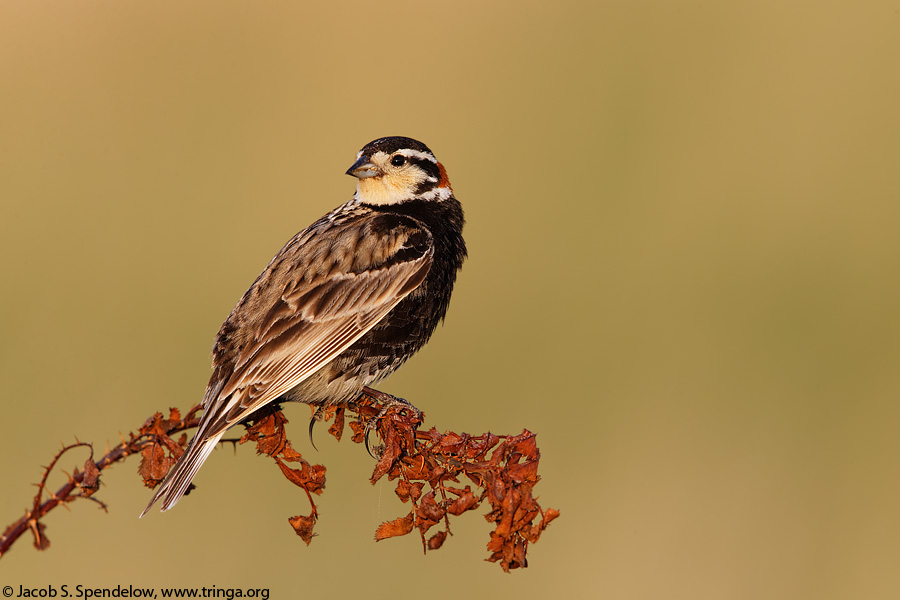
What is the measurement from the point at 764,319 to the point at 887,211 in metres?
2.84

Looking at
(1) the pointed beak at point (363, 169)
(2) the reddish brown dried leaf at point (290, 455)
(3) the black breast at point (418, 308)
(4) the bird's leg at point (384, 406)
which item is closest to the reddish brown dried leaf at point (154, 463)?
(2) the reddish brown dried leaf at point (290, 455)

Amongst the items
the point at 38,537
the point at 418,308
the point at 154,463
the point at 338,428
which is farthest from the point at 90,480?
the point at 418,308

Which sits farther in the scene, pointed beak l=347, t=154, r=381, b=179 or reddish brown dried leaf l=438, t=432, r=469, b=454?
pointed beak l=347, t=154, r=381, b=179

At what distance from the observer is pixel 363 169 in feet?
23.8

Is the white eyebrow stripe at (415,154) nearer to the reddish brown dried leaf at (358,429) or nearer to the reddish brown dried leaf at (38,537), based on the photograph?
the reddish brown dried leaf at (358,429)

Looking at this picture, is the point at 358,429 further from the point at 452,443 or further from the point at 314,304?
the point at 452,443

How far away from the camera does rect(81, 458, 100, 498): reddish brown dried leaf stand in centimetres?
349

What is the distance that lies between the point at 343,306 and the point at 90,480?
2.96 meters

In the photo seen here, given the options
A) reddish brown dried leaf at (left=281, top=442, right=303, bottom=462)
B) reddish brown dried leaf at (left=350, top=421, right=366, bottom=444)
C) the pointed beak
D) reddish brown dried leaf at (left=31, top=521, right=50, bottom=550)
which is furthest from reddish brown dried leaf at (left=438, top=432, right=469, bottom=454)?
the pointed beak

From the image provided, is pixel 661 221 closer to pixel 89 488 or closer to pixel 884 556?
pixel 884 556

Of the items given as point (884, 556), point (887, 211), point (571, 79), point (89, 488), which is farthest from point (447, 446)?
point (571, 79)

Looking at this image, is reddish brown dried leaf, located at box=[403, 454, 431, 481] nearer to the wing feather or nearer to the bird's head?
the wing feather

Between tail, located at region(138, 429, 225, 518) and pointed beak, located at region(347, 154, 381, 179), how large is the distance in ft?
8.14

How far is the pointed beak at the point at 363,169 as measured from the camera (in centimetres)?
723
